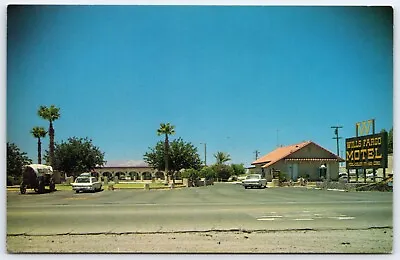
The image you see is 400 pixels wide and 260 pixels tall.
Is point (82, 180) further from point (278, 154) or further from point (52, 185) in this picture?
point (278, 154)

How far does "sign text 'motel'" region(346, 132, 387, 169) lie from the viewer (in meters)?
15.3

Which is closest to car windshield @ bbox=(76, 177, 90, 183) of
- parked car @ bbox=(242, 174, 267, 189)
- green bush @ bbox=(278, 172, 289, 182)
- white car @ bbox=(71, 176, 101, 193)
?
white car @ bbox=(71, 176, 101, 193)

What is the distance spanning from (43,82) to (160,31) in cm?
260

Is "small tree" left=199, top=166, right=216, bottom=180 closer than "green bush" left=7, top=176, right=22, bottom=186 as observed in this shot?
No

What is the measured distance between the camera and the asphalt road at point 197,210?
14375mm

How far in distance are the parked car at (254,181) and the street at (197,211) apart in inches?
4.6

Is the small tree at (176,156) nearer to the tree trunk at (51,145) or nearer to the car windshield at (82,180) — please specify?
the car windshield at (82,180)

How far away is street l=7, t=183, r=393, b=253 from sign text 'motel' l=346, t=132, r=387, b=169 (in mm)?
947

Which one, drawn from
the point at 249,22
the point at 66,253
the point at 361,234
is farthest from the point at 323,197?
the point at 66,253

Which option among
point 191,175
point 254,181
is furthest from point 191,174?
point 254,181

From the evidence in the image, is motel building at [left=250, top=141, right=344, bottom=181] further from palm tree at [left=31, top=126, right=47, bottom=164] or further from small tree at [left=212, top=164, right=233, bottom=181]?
palm tree at [left=31, top=126, right=47, bottom=164]

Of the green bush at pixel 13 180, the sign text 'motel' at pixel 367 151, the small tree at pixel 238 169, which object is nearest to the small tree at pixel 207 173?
the small tree at pixel 238 169

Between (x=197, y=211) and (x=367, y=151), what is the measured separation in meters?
4.19
